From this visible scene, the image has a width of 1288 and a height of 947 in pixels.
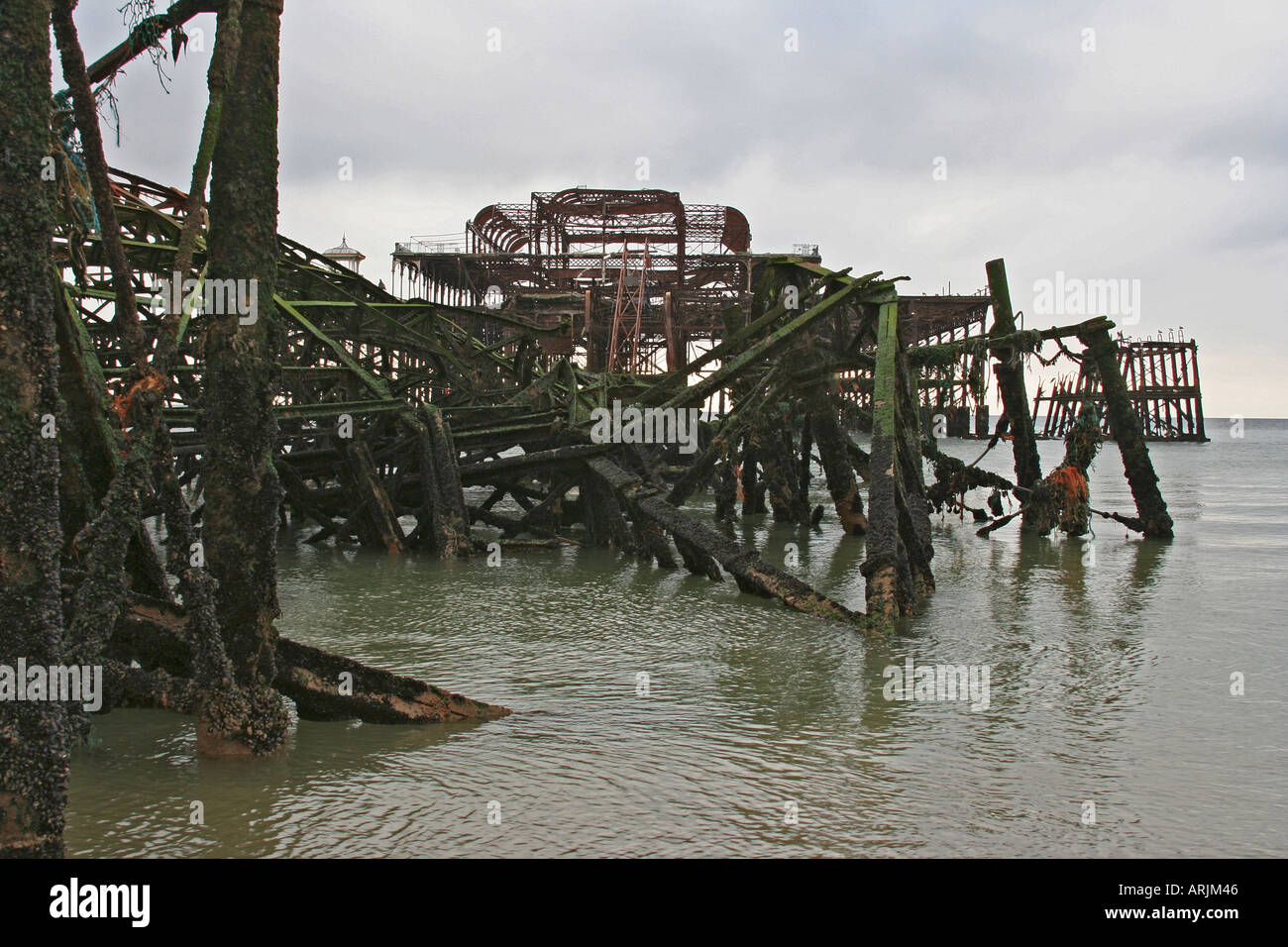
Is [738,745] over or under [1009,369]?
under

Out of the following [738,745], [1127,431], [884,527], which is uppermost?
[1127,431]

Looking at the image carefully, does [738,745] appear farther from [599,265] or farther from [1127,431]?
[599,265]

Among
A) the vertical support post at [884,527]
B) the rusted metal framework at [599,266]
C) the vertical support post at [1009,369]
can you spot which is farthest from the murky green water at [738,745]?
the rusted metal framework at [599,266]

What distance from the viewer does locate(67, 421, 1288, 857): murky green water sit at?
12.4 feet

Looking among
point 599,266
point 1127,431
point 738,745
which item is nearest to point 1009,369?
point 1127,431

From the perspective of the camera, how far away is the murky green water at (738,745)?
3783 millimetres

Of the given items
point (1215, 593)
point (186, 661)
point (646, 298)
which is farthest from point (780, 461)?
point (646, 298)

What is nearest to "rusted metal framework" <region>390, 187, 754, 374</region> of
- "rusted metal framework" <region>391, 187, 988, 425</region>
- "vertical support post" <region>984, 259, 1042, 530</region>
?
"rusted metal framework" <region>391, 187, 988, 425</region>

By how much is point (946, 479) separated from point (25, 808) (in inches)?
478

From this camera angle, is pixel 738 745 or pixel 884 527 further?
pixel 884 527

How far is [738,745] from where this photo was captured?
15.7 feet

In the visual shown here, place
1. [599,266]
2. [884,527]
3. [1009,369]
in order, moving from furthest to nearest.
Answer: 1. [599,266]
2. [1009,369]
3. [884,527]

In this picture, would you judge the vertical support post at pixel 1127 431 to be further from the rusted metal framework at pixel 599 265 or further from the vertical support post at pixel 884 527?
the rusted metal framework at pixel 599 265
